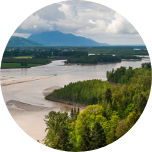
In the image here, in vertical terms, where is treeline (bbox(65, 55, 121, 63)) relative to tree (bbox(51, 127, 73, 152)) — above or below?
above

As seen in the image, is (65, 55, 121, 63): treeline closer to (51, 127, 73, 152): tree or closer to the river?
the river

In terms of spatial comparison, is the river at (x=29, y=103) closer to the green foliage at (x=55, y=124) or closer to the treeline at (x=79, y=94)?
the treeline at (x=79, y=94)

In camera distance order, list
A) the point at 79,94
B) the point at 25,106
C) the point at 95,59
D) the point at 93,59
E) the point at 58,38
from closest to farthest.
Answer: the point at 25,106
the point at 79,94
the point at 58,38
the point at 93,59
the point at 95,59

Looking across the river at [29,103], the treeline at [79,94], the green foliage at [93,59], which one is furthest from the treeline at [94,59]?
the treeline at [79,94]

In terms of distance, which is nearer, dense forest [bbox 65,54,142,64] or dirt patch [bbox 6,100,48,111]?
dirt patch [bbox 6,100,48,111]

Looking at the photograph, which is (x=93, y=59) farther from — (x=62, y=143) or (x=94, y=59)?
(x=62, y=143)

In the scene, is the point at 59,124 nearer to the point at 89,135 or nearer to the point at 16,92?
the point at 89,135

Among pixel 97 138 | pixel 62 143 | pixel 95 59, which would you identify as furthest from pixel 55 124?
pixel 95 59

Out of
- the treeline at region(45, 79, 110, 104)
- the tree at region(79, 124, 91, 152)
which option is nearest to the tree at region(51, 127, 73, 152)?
the tree at region(79, 124, 91, 152)

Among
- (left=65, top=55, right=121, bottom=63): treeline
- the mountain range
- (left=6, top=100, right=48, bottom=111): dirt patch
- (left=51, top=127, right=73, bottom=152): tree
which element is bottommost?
(left=6, top=100, right=48, bottom=111): dirt patch

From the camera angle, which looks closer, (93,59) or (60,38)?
(60,38)
